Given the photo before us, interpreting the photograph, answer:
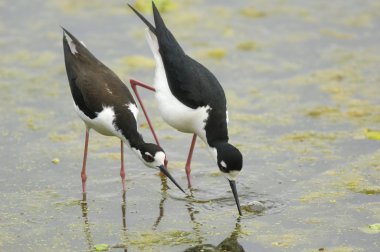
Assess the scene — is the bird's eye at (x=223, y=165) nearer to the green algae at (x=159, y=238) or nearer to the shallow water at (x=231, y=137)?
the shallow water at (x=231, y=137)

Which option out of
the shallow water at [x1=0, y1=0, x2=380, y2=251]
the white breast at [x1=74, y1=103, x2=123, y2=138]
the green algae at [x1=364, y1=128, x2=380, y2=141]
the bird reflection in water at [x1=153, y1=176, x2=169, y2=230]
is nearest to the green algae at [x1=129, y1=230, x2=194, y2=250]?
the shallow water at [x1=0, y1=0, x2=380, y2=251]

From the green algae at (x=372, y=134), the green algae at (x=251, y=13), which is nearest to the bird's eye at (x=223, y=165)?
the green algae at (x=372, y=134)

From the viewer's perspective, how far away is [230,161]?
548 cm

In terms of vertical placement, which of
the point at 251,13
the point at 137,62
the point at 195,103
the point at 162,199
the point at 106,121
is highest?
the point at 251,13

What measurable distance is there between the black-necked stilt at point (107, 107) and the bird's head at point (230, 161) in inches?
14.8

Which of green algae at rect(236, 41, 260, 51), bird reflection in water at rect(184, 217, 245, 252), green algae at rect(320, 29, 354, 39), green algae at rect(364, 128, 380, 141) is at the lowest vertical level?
bird reflection in water at rect(184, 217, 245, 252)

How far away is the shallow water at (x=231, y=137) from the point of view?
17.7 ft

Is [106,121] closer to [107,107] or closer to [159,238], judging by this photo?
[107,107]

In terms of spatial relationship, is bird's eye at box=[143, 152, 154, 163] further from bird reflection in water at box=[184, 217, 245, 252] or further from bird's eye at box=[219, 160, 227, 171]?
bird reflection in water at box=[184, 217, 245, 252]

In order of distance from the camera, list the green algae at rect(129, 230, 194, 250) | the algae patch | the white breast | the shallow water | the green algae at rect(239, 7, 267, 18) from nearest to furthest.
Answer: the green algae at rect(129, 230, 194, 250), the shallow water, the white breast, the algae patch, the green algae at rect(239, 7, 267, 18)

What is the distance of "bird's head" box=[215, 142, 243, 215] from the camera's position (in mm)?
5469

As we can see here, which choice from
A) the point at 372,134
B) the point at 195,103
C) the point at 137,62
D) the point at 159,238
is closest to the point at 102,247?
the point at 159,238

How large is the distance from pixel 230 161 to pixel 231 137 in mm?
1509

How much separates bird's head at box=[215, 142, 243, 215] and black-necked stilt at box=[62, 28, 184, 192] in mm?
377
